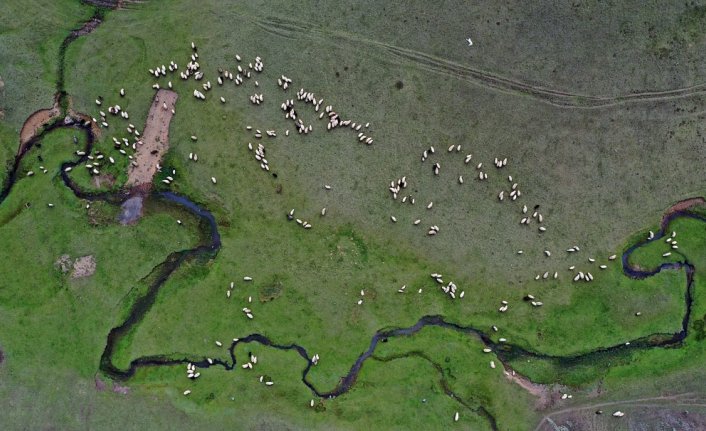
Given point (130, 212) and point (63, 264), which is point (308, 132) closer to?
point (130, 212)

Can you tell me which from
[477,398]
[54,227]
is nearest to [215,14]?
[54,227]

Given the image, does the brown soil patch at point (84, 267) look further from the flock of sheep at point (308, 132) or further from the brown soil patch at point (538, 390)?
the brown soil patch at point (538, 390)

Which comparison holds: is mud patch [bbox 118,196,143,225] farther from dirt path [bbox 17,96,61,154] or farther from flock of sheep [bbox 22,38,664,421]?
dirt path [bbox 17,96,61,154]

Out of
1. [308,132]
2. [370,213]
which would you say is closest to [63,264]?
[308,132]

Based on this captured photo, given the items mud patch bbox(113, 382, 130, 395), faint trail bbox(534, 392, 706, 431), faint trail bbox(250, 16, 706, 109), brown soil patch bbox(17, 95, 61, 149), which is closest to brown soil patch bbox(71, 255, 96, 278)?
mud patch bbox(113, 382, 130, 395)

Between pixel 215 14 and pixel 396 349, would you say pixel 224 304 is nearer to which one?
pixel 396 349

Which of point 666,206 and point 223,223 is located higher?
point 666,206

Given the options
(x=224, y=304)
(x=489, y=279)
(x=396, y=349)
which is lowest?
(x=224, y=304)

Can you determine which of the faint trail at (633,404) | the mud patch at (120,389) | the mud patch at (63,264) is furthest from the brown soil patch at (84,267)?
the faint trail at (633,404)
